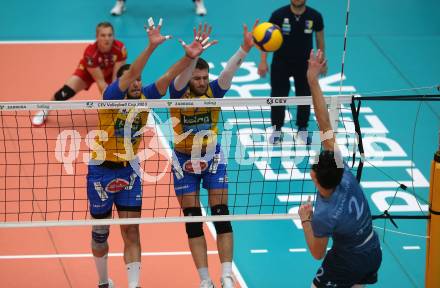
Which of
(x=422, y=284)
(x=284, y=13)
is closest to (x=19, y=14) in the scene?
(x=284, y=13)

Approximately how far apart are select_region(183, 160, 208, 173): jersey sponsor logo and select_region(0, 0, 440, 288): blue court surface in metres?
A: 1.78

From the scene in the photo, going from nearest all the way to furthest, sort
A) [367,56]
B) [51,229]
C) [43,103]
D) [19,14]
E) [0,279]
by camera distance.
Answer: [43,103], [0,279], [51,229], [367,56], [19,14]

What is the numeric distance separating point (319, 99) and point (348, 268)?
140cm

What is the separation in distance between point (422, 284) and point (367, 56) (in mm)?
6508

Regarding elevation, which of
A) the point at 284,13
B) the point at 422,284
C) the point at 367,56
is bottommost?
the point at 422,284

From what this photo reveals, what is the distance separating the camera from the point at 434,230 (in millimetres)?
7586

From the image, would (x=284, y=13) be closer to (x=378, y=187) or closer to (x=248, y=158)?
(x=248, y=158)

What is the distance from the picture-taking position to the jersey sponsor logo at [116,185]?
7.91m

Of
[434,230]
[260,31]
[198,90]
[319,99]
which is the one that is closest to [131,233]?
[198,90]

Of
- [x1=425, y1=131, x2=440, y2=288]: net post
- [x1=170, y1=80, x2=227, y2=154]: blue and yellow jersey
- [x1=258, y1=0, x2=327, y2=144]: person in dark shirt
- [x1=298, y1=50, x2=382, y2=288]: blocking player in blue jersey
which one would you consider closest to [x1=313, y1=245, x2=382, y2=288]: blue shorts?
[x1=298, y1=50, x2=382, y2=288]: blocking player in blue jersey

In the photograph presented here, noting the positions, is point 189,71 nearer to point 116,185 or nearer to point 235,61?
point 235,61

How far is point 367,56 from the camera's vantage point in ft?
48.5

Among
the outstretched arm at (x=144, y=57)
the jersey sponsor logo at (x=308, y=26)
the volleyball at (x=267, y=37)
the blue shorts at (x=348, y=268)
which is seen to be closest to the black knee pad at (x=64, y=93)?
the jersey sponsor logo at (x=308, y=26)

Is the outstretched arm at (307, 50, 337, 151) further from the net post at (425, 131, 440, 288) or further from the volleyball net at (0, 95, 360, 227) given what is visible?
the volleyball net at (0, 95, 360, 227)
